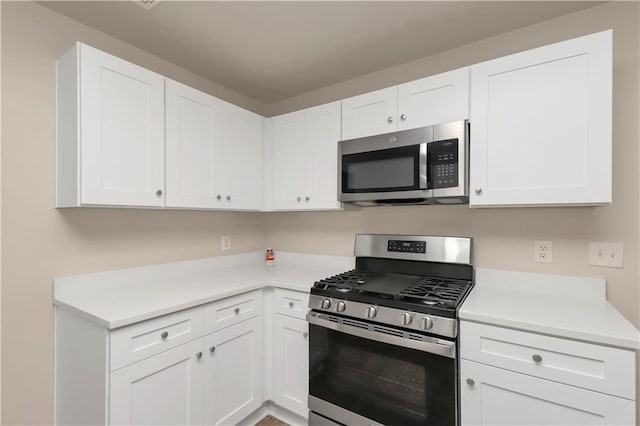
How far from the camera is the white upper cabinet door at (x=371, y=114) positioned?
6.25 feet

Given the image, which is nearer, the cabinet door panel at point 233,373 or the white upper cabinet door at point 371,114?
the cabinet door panel at point 233,373

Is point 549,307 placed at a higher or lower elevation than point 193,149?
lower

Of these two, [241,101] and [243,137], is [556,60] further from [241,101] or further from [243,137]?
[241,101]

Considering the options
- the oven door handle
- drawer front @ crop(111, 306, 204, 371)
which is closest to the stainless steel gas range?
the oven door handle

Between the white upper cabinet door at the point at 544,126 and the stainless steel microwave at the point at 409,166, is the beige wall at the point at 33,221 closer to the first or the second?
the stainless steel microwave at the point at 409,166

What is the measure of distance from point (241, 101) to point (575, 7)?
2373 millimetres

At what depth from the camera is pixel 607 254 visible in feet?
5.21

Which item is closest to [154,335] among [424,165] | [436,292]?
[436,292]

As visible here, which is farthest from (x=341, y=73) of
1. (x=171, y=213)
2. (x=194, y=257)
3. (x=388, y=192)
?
(x=194, y=257)

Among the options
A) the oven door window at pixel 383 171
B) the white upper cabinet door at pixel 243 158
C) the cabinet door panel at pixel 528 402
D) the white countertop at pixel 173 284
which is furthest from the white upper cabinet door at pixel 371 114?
the cabinet door panel at pixel 528 402

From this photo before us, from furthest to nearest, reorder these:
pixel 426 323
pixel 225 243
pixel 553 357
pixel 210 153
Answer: pixel 225 243
pixel 210 153
pixel 426 323
pixel 553 357

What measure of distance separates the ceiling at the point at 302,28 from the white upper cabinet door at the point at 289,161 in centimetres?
41

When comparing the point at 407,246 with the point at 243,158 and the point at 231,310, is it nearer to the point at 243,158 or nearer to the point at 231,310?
the point at 231,310

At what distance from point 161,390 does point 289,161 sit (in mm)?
1641
